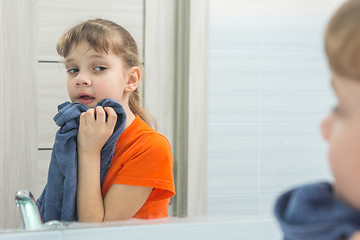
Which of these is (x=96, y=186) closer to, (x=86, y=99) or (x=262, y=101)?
(x=86, y=99)

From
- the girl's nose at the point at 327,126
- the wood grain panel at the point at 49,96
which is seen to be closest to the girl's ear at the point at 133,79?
the wood grain panel at the point at 49,96

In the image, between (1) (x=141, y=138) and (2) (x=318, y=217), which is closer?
(2) (x=318, y=217)

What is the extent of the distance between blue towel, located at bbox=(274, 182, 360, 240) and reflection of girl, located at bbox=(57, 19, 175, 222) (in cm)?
44

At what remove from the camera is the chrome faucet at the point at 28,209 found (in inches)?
27.6

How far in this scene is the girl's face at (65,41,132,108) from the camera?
28.1 inches

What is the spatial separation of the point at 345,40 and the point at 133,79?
0.53m

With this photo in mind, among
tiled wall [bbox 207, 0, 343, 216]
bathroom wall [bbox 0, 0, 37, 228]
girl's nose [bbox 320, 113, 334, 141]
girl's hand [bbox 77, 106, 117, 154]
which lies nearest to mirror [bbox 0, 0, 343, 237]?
tiled wall [bbox 207, 0, 343, 216]

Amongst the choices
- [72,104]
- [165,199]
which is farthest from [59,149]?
[165,199]

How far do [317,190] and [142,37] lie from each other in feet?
1.72

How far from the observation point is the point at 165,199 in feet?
2.55

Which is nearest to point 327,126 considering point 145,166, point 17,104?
point 145,166

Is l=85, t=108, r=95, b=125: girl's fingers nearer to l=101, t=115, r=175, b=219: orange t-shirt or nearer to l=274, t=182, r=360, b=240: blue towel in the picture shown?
l=101, t=115, r=175, b=219: orange t-shirt

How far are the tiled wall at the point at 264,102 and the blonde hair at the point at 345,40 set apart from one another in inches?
21.4

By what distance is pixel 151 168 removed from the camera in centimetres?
73
